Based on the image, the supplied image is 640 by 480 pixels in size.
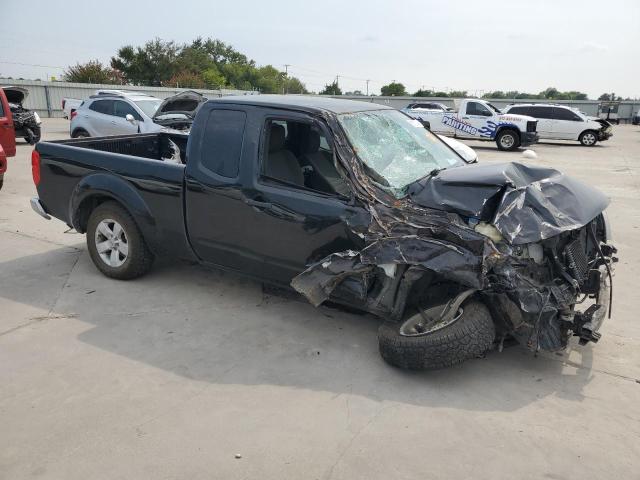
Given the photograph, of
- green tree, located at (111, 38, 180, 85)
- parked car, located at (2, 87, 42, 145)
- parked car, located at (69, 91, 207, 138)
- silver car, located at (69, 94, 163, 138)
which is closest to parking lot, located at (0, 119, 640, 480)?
parked car, located at (69, 91, 207, 138)

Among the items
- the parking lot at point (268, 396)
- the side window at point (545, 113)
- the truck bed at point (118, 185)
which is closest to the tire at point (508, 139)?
the side window at point (545, 113)

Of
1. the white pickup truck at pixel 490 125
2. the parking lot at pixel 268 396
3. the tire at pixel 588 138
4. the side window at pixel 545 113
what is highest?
the side window at pixel 545 113

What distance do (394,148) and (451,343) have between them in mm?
1729

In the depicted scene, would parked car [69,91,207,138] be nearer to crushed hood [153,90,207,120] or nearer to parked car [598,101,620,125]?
crushed hood [153,90,207,120]

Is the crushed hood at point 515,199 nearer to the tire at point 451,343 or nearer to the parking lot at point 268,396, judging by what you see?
the tire at point 451,343

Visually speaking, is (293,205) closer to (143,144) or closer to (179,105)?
(143,144)

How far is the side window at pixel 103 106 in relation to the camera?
44.0 ft

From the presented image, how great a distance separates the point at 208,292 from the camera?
4.83 metres

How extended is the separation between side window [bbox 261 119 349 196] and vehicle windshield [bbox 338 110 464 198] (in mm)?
256

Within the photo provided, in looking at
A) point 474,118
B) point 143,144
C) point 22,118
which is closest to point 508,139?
point 474,118

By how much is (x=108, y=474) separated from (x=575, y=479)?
2329mm

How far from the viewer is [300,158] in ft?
14.6

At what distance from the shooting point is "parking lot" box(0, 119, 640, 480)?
266 cm

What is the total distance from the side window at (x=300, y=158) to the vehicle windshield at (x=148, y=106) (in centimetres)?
976
